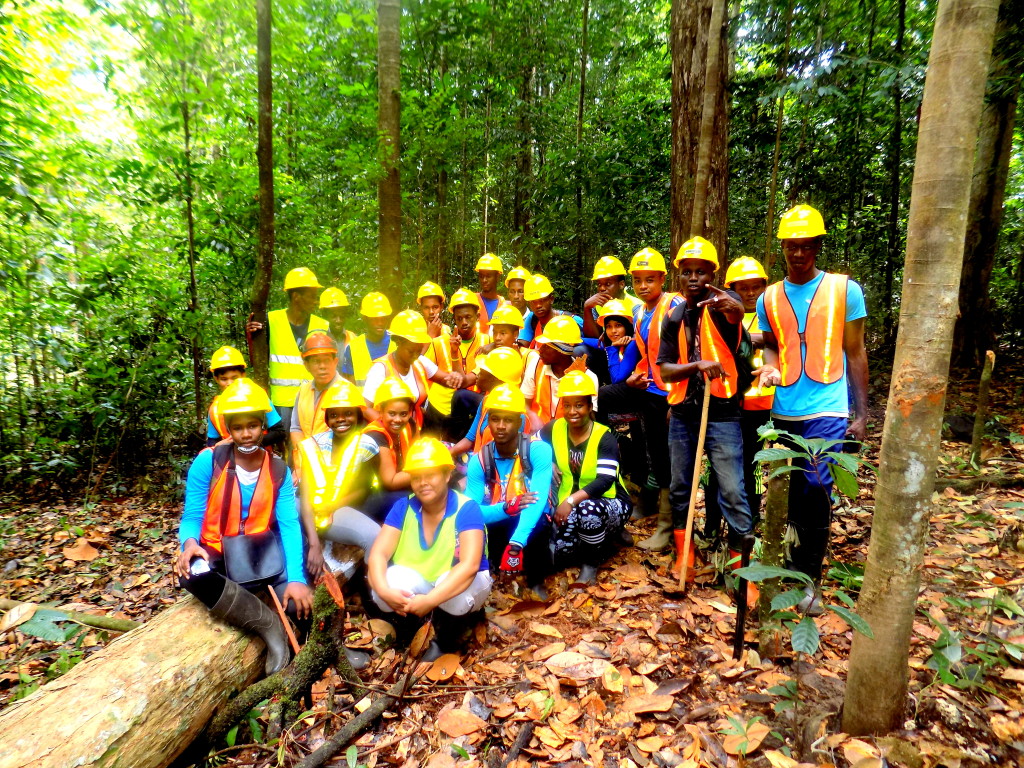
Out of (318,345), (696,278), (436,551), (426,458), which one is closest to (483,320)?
(318,345)

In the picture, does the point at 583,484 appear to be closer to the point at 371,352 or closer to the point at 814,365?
the point at 814,365

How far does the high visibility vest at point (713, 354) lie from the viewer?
3969mm

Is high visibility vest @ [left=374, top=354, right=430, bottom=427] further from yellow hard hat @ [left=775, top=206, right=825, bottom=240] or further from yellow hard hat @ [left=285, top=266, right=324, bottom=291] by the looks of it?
yellow hard hat @ [left=775, top=206, right=825, bottom=240]

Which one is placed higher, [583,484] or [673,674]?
[583,484]

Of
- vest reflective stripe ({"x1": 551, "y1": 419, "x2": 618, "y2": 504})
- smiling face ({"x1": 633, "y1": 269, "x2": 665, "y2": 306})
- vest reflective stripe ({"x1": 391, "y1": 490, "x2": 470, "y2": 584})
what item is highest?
smiling face ({"x1": 633, "y1": 269, "x2": 665, "y2": 306})

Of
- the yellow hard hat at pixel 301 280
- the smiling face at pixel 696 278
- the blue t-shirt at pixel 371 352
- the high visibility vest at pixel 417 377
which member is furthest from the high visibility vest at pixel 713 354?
the yellow hard hat at pixel 301 280

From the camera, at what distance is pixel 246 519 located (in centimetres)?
401

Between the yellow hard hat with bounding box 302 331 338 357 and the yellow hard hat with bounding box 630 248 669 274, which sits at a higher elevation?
the yellow hard hat with bounding box 630 248 669 274

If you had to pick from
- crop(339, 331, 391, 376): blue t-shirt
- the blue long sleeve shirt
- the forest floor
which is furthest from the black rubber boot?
crop(339, 331, 391, 376): blue t-shirt

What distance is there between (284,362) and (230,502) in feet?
7.85

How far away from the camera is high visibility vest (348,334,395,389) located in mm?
6199

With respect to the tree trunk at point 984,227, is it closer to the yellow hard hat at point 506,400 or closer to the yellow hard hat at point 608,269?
the yellow hard hat at point 608,269

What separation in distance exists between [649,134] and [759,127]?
1970 millimetres

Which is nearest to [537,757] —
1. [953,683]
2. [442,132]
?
[953,683]
